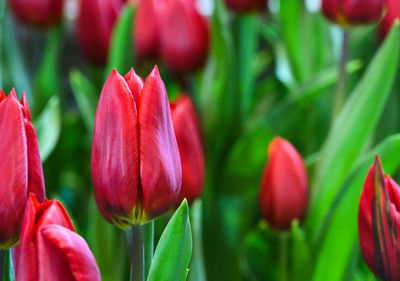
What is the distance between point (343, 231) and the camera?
0.49 meters

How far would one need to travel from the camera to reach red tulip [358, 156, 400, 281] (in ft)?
1.06

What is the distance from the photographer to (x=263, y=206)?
1.68 feet

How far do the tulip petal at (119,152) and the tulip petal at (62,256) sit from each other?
0.10ft

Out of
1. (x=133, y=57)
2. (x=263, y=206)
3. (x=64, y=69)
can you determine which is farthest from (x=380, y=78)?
(x=64, y=69)

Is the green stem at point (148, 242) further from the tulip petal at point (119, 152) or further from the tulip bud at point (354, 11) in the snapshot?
the tulip bud at point (354, 11)

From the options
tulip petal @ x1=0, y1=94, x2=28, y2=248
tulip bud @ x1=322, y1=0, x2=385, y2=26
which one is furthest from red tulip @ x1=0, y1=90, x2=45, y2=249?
tulip bud @ x1=322, y1=0, x2=385, y2=26

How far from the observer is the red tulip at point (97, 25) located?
0.68 m

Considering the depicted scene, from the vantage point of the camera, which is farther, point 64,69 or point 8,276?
point 64,69

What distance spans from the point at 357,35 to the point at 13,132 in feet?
1.58

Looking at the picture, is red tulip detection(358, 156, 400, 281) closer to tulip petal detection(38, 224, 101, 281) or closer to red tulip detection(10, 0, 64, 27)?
tulip petal detection(38, 224, 101, 281)

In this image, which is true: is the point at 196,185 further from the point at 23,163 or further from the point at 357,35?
the point at 357,35

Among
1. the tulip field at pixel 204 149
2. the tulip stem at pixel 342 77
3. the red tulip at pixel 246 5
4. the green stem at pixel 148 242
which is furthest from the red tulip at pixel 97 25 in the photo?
the green stem at pixel 148 242

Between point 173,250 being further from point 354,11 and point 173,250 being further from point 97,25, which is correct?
point 97,25

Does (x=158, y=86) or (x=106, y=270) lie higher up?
(x=158, y=86)
